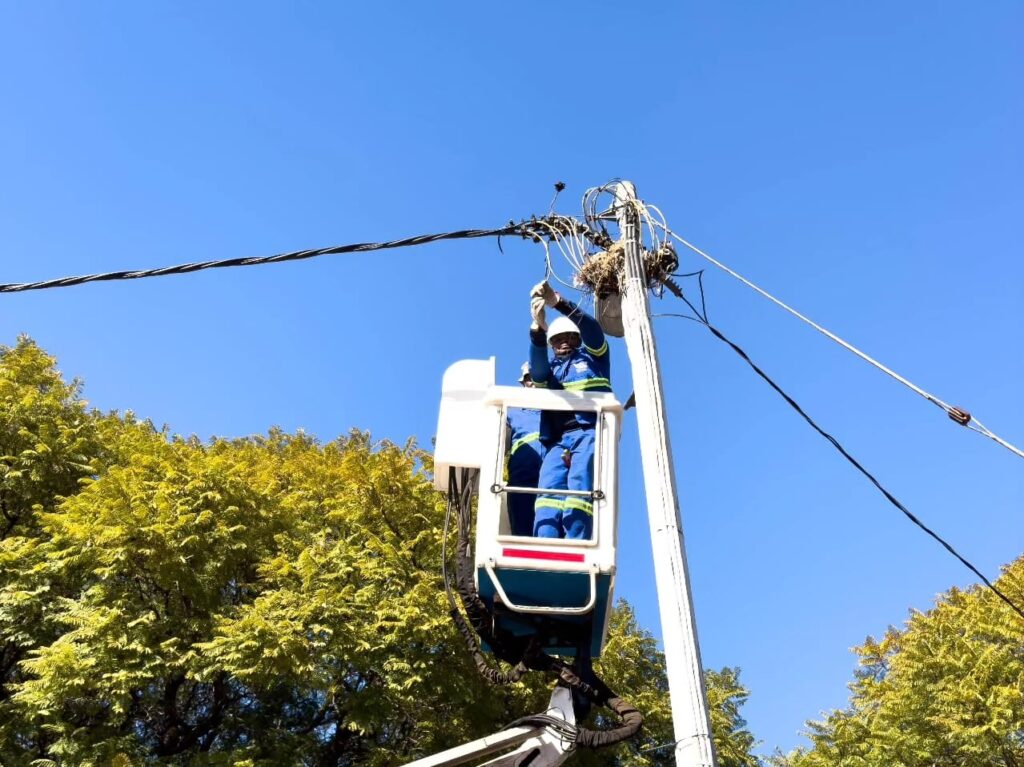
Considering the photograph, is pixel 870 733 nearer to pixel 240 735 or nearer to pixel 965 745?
pixel 965 745

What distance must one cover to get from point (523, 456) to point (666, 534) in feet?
4.73

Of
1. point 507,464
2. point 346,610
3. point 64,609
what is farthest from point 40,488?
point 507,464

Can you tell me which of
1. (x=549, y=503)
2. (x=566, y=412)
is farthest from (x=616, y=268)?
(x=549, y=503)

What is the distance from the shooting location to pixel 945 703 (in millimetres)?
14008

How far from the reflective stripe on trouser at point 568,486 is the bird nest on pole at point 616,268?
1052 mm

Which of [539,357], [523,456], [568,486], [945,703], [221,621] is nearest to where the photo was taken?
[568,486]

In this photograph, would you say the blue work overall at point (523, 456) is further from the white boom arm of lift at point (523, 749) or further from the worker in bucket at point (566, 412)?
the white boom arm of lift at point (523, 749)

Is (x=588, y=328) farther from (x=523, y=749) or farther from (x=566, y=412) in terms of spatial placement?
(x=523, y=749)

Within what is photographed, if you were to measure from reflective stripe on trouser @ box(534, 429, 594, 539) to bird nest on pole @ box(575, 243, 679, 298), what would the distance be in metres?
1.05

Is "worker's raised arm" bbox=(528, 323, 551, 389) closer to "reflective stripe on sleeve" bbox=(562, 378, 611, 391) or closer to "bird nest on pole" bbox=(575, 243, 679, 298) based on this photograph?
"reflective stripe on sleeve" bbox=(562, 378, 611, 391)

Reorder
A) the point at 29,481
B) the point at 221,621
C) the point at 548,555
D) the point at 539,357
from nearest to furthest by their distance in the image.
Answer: the point at 548,555, the point at 539,357, the point at 221,621, the point at 29,481

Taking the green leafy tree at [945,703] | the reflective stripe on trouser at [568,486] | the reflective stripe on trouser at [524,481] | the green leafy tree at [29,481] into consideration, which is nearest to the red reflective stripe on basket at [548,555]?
the reflective stripe on trouser at [568,486]

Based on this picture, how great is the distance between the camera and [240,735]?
13391mm

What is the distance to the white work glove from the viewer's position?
17.9 ft
